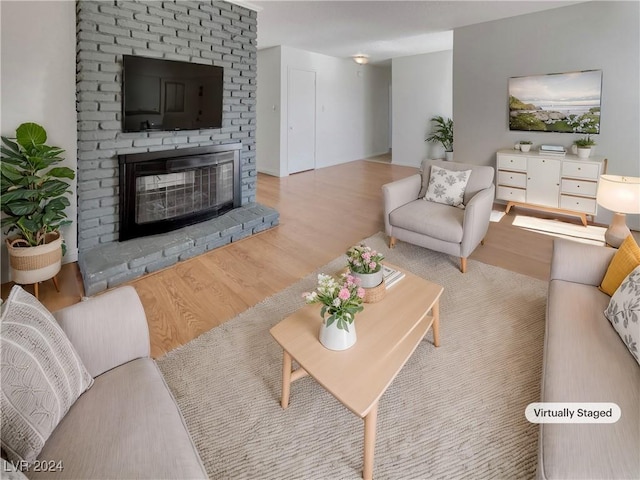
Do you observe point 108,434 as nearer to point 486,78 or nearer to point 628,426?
point 628,426

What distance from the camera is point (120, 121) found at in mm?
3078

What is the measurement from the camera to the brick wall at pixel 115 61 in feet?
9.46

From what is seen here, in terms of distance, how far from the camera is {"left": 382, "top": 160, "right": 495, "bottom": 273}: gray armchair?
2908mm

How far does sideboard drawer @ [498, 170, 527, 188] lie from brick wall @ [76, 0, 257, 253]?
141 inches

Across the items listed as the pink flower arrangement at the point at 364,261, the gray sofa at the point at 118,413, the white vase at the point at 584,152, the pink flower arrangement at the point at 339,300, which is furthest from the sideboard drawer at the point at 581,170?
the gray sofa at the point at 118,413

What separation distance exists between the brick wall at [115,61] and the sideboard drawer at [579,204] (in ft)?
13.3

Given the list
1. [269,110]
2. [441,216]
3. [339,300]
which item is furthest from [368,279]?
[269,110]

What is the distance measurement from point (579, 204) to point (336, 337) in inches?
159

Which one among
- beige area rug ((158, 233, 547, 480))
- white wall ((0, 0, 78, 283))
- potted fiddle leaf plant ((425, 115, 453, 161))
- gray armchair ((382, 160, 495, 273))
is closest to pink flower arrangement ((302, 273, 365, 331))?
beige area rug ((158, 233, 547, 480))

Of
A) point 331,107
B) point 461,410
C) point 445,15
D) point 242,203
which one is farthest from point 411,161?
point 461,410

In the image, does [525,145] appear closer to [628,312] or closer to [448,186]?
[448,186]

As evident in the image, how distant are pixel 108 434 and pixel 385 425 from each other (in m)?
1.07

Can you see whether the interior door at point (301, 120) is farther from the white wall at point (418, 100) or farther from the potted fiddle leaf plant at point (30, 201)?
the potted fiddle leaf plant at point (30, 201)

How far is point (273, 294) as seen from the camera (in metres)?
2.68
